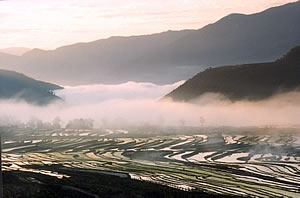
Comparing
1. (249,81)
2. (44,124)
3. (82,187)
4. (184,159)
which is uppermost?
(249,81)

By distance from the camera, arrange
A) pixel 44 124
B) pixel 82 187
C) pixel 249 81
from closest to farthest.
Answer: pixel 82 187 < pixel 249 81 < pixel 44 124

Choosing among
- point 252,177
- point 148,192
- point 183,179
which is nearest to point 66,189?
point 148,192

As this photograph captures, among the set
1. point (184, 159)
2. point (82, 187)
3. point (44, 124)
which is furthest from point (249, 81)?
point (82, 187)

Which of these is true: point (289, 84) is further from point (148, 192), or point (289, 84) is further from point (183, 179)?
point (148, 192)

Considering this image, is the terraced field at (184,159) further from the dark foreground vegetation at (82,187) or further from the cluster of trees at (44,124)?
the cluster of trees at (44,124)

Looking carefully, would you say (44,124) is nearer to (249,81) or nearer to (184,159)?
(249,81)

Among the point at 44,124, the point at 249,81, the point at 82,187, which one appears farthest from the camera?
the point at 44,124
